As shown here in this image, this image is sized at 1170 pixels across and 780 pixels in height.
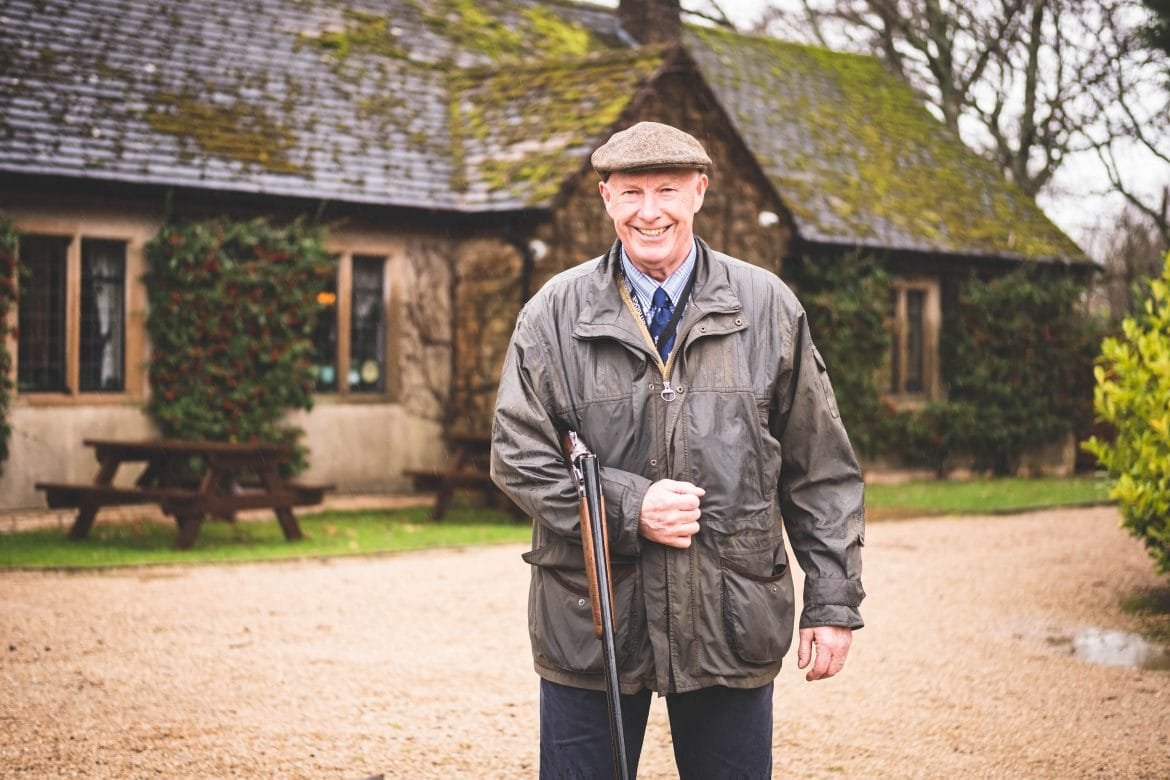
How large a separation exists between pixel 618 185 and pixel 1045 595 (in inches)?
290

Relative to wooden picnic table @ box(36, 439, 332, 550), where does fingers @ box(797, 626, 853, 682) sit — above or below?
above

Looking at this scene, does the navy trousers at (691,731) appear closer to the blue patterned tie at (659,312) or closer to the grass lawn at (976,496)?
the blue patterned tie at (659,312)

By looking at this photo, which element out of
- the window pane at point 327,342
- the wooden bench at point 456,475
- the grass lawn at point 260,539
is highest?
the window pane at point 327,342

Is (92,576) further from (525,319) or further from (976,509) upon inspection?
(976,509)

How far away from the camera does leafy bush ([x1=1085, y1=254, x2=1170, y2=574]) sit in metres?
8.16

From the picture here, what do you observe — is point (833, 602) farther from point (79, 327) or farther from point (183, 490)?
point (79, 327)

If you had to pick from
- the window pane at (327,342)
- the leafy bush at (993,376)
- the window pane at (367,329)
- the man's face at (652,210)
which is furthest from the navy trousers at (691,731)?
the leafy bush at (993,376)

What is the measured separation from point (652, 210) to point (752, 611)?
0.96m

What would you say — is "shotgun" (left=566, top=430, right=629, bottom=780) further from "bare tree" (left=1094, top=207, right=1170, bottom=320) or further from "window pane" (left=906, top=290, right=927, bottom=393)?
"bare tree" (left=1094, top=207, right=1170, bottom=320)

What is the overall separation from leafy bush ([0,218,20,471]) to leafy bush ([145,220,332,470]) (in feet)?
4.48

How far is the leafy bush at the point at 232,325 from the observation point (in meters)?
13.8

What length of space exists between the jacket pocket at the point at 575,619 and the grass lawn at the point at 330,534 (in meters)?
7.48

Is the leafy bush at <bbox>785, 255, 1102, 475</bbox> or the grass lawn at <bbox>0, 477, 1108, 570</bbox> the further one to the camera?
the leafy bush at <bbox>785, 255, 1102, 475</bbox>

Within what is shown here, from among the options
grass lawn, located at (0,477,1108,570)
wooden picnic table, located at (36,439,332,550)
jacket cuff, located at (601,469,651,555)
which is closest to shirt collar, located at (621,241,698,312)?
jacket cuff, located at (601,469,651,555)
